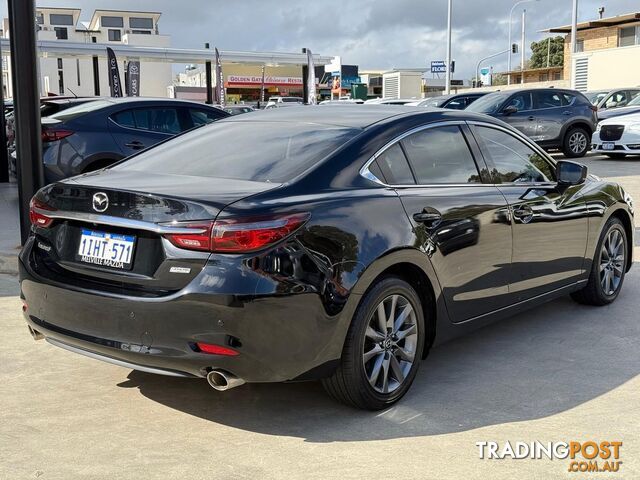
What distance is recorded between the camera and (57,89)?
221ft

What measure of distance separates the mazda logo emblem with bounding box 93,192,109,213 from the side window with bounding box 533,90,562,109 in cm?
1617

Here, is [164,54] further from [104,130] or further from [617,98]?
[104,130]

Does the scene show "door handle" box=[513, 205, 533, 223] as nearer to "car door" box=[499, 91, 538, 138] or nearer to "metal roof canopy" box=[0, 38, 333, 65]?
→ "car door" box=[499, 91, 538, 138]

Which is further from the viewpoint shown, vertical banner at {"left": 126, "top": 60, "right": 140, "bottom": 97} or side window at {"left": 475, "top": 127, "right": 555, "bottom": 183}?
vertical banner at {"left": 126, "top": 60, "right": 140, "bottom": 97}

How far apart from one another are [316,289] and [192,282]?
544 millimetres

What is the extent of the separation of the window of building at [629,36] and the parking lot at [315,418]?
45.4 metres

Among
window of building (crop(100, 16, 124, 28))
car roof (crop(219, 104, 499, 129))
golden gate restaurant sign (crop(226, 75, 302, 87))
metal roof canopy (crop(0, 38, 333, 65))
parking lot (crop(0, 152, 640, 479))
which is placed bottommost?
parking lot (crop(0, 152, 640, 479))

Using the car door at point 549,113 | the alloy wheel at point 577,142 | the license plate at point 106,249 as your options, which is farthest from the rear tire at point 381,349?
the alloy wheel at point 577,142

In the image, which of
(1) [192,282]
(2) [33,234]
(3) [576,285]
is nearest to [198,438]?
(1) [192,282]

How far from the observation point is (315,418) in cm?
388

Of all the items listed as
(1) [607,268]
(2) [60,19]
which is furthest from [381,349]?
(2) [60,19]

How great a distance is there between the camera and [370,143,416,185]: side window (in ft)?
13.4

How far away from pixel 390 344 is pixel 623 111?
17556 millimetres

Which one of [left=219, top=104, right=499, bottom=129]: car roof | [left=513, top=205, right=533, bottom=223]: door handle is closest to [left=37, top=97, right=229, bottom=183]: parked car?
[left=219, top=104, right=499, bottom=129]: car roof
